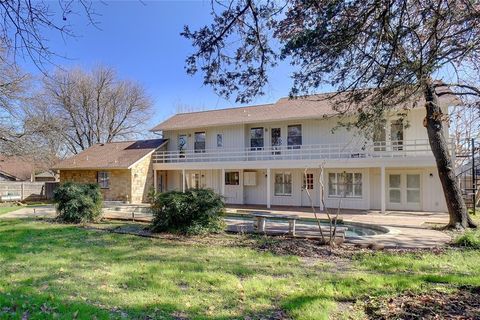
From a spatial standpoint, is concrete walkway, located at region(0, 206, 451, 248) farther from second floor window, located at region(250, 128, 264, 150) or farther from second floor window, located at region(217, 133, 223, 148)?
second floor window, located at region(217, 133, 223, 148)

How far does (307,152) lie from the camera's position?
2150 cm

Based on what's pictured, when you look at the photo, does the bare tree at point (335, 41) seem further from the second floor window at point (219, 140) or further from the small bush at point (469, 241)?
the second floor window at point (219, 140)

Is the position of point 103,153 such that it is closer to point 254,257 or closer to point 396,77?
point 254,257

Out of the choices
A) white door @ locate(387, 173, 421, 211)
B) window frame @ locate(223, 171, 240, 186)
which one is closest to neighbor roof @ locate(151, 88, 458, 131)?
window frame @ locate(223, 171, 240, 186)

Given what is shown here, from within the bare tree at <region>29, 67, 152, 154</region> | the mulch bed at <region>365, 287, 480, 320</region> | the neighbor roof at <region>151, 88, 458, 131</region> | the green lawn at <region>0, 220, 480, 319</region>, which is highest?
the bare tree at <region>29, 67, 152, 154</region>

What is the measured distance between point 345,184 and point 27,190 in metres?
24.8

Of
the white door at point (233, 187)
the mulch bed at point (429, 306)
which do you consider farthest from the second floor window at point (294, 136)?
the mulch bed at point (429, 306)

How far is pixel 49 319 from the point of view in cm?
420

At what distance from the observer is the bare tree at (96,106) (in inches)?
1388

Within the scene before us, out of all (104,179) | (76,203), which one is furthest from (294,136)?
(104,179)

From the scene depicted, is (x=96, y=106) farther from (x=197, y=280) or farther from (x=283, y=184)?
(x=197, y=280)

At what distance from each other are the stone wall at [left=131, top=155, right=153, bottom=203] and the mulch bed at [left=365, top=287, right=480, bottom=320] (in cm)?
2133

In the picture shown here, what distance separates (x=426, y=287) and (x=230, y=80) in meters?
4.66

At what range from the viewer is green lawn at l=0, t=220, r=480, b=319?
15.5 ft
